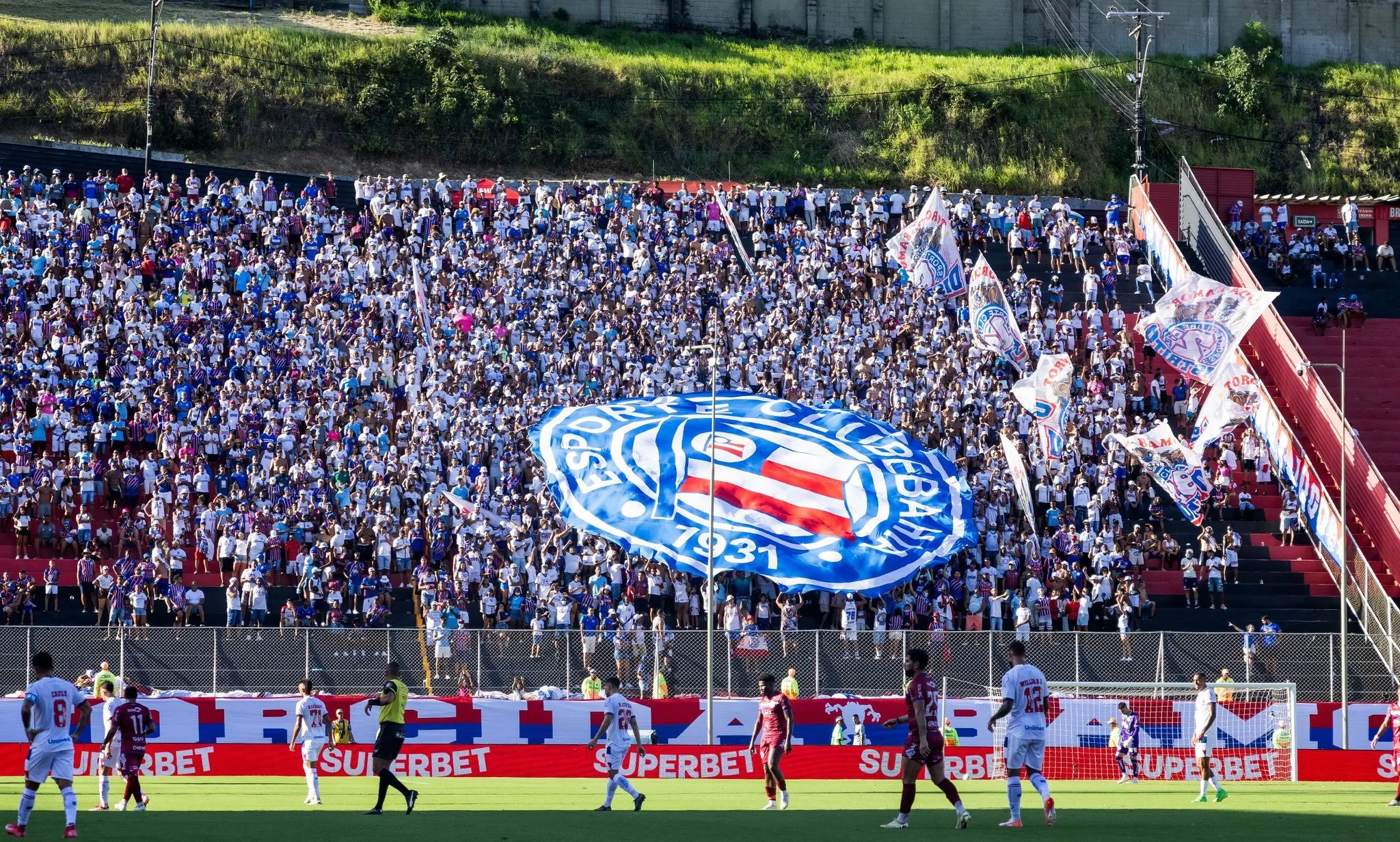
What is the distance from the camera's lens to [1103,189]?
228 ft

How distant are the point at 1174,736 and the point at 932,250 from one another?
18.6m

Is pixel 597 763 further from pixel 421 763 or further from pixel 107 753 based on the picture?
pixel 107 753

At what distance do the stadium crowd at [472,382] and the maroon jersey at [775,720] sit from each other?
1272 centimetres

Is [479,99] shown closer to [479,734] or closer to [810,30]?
[810,30]

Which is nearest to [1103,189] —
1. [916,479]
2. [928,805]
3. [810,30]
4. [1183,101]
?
[1183,101]

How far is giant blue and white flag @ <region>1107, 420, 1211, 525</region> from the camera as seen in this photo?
39531mm

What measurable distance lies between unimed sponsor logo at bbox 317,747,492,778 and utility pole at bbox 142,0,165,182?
26.2m

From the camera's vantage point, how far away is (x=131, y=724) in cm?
2156

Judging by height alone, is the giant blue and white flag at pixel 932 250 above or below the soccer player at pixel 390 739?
above

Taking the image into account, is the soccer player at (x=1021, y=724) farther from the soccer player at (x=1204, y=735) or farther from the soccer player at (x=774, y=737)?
the soccer player at (x=1204, y=735)

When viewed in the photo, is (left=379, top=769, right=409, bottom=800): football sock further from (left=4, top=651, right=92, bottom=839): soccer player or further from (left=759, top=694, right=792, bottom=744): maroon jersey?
(left=759, top=694, right=792, bottom=744): maroon jersey

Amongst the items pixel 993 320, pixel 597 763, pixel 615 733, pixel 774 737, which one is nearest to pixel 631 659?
pixel 597 763

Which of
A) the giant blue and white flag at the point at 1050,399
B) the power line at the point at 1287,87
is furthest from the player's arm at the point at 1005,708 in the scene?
the power line at the point at 1287,87

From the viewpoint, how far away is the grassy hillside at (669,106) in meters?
66.7
